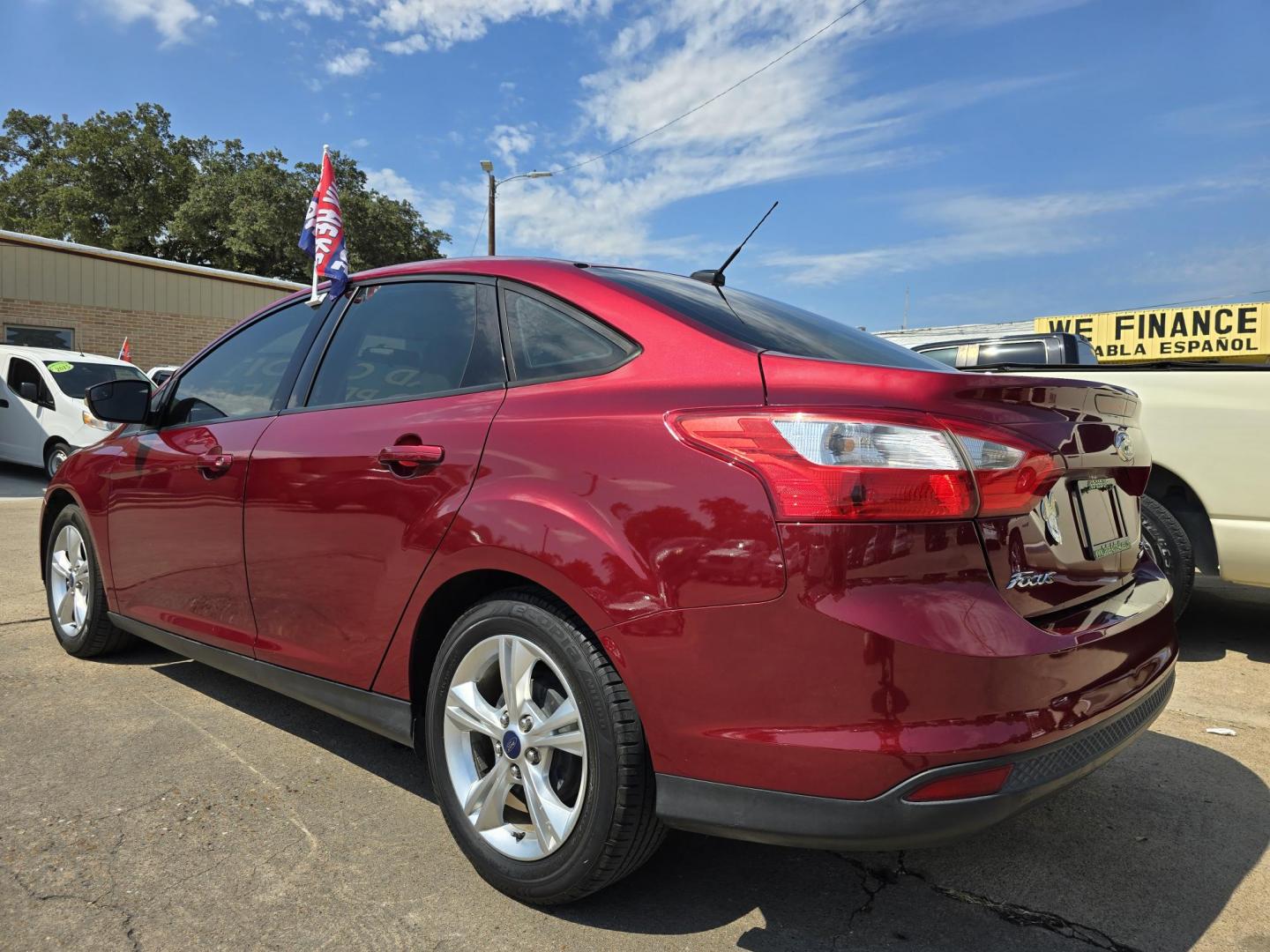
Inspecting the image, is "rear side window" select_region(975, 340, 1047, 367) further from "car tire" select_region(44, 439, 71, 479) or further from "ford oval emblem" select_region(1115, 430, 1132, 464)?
"car tire" select_region(44, 439, 71, 479)

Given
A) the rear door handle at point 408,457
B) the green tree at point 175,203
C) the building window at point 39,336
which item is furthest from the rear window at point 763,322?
the green tree at point 175,203

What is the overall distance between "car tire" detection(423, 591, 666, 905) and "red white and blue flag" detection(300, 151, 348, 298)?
153 centimetres

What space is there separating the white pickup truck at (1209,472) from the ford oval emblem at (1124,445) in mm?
2085

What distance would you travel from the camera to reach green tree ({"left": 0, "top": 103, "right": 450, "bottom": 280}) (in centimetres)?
3447

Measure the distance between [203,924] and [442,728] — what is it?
0.68m

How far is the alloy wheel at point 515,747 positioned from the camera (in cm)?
212

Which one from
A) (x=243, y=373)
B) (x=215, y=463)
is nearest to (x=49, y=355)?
(x=243, y=373)

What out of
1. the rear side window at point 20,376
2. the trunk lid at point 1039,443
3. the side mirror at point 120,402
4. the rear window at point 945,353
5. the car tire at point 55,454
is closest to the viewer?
the trunk lid at point 1039,443

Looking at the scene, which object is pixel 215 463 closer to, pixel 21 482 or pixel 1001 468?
pixel 1001 468

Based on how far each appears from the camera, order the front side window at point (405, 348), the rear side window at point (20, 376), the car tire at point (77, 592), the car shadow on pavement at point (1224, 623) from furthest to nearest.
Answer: the rear side window at point (20, 376), the car shadow on pavement at point (1224, 623), the car tire at point (77, 592), the front side window at point (405, 348)

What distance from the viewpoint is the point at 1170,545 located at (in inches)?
168

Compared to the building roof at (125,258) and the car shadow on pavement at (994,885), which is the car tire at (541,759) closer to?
the car shadow on pavement at (994,885)

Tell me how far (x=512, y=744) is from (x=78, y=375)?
12410 millimetres

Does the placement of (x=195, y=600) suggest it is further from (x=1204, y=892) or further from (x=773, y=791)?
(x=1204, y=892)
